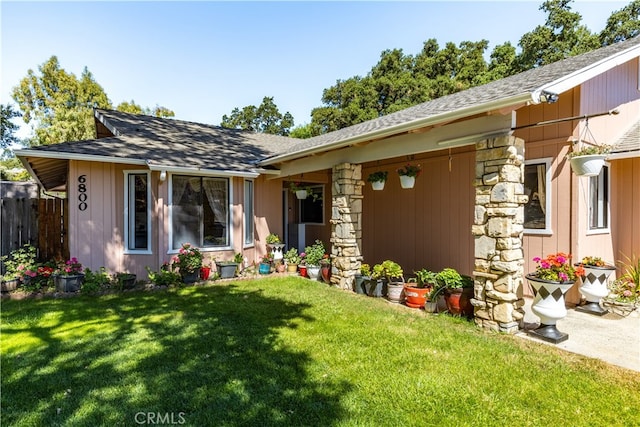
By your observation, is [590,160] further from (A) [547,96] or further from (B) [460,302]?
(B) [460,302]

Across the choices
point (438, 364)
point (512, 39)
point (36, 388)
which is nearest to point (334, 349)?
point (438, 364)

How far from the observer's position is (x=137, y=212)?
7.57m

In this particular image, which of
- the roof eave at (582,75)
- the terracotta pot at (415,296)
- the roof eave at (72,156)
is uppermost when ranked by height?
the roof eave at (582,75)

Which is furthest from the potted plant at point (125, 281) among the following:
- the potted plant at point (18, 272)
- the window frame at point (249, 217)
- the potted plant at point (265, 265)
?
the potted plant at point (265, 265)

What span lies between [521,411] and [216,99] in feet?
56.4

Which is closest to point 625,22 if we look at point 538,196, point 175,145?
point 538,196

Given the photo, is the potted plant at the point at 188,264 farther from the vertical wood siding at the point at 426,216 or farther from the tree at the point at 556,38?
the tree at the point at 556,38

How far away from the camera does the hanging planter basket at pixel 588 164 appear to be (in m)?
4.34

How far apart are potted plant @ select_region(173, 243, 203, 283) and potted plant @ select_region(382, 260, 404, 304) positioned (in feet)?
13.2

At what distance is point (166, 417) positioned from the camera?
2.59 metres

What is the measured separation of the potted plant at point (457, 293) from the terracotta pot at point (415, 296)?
1.22ft

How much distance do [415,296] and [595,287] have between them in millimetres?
2769

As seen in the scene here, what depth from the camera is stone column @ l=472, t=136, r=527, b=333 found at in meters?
4.30

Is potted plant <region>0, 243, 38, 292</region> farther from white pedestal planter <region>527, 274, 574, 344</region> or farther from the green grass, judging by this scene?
white pedestal planter <region>527, 274, 574, 344</region>
